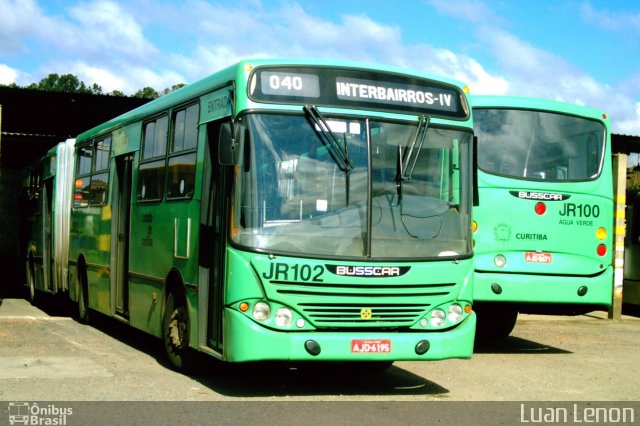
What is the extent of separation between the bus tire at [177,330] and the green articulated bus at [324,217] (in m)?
0.03

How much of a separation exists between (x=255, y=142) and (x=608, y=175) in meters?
6.65

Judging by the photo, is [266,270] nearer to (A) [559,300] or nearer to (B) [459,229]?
(B) [459,229]

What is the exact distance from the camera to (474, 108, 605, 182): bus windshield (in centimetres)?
1295

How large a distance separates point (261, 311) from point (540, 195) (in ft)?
19.1

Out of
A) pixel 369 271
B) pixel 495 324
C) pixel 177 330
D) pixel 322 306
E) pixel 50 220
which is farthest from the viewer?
pixel 50 220

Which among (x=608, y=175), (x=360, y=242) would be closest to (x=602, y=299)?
(x=608, y=175)

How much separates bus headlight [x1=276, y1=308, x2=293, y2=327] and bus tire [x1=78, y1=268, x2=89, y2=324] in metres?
7.16

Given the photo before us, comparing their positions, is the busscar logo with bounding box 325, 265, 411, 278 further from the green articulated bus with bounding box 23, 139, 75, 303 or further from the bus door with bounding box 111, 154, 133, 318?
the green articulated bus with bounding box 23, 139, 75, 303

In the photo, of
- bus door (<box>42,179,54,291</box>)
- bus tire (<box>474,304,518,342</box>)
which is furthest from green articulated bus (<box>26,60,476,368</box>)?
bus door (<box>42,179,54,291</box>)

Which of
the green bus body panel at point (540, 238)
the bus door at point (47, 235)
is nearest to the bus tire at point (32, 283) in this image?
the bus door at point (47, 235)

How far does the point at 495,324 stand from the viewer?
14.9 meters

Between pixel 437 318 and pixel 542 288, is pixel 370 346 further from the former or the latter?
pixel 542 288

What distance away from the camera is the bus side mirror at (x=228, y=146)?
8445 millimetres

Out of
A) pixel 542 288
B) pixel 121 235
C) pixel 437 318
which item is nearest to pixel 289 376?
pixel 437 318
